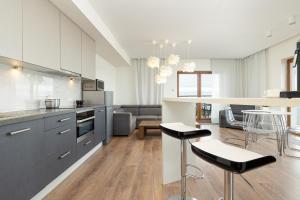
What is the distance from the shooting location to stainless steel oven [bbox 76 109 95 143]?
2832 mm

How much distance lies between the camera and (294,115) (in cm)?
551

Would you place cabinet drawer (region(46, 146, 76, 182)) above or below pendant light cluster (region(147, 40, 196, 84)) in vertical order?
below

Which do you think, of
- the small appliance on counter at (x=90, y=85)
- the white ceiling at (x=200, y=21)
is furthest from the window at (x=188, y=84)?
the small appliance on counter at (x=90, y=85)

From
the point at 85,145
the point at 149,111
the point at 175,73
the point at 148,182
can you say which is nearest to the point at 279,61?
the point at 175,73

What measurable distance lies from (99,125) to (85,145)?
829 millimetres

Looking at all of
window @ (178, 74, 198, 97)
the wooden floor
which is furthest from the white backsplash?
window @ (178, 74, 198, 97)

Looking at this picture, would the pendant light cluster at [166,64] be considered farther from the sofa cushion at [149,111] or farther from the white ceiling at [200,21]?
the sofa cushion at [149,111]

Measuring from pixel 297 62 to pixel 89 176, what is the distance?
2472mm

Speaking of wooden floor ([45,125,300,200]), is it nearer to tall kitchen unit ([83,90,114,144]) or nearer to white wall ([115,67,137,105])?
tall kitchen unit ([83,90,114,144])

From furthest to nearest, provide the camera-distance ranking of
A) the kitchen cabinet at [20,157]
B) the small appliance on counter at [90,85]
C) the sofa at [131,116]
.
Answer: the sofa at [131,116] → the small appliance on counter at [90,85] → the kitchen cabinet at [20,157]

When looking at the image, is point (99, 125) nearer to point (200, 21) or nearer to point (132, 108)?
point (200, 21)

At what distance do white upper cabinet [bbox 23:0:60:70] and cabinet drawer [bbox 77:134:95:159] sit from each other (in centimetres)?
115

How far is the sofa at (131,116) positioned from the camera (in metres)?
5.04

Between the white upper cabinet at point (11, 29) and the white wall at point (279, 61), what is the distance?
18.6 ft
